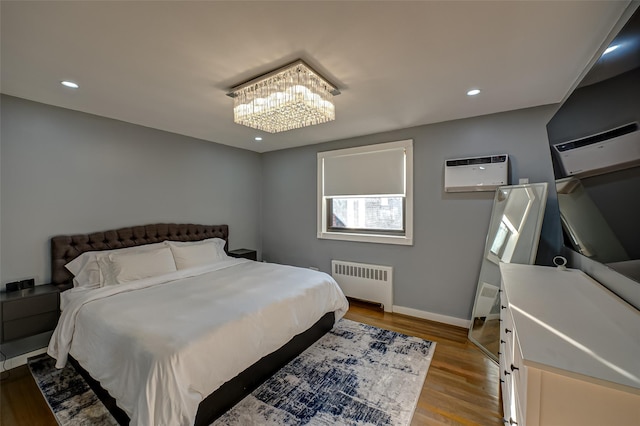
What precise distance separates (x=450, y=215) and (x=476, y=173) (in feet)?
1.83

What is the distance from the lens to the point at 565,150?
1830 millimetres

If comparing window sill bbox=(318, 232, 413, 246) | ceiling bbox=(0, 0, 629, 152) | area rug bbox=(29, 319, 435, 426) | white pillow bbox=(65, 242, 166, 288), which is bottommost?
area rug bbox=(29, 319, 435, 426)

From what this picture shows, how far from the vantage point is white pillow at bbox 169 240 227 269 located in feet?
10.4

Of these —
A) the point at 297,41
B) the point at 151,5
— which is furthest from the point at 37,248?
the point at 297,41

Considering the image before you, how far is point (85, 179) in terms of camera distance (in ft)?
9.19

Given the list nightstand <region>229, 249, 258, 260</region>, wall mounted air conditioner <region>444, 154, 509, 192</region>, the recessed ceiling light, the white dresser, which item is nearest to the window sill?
wall mounted air conditioner <region>444, 154, 509, 192</region>

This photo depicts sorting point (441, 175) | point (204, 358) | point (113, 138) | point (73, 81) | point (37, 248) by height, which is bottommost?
point (204, 358)

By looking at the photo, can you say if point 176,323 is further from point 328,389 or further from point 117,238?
point 117,238

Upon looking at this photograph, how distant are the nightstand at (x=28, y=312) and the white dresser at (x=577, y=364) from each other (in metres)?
3.48

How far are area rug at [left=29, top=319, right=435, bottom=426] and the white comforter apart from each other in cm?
28

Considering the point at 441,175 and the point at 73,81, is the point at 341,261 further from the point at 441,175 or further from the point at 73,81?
the point at 73,81

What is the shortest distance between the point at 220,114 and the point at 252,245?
2.59 m

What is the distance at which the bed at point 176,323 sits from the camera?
1475mm

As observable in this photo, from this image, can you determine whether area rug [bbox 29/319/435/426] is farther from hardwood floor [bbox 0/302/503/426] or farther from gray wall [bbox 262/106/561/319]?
gray wall [bbox 262/106/561/319]
